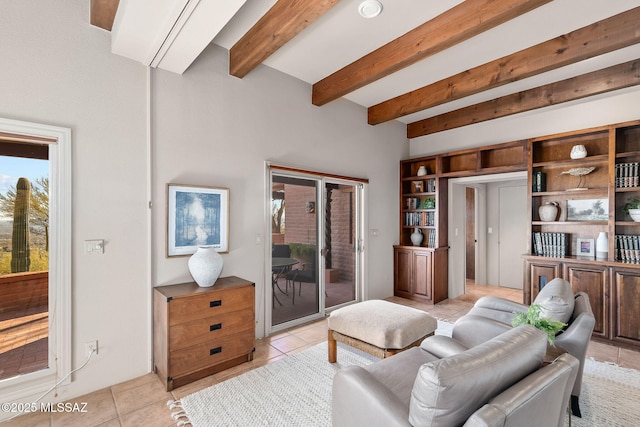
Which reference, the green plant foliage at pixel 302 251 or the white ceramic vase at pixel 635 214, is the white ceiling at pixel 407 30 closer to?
the white ceramic vase at pixel 635 214

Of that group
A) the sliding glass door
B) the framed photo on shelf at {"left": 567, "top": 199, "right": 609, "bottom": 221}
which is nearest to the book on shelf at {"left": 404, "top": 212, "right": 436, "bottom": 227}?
the sliding glass door

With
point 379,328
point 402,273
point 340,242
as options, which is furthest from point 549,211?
point 379,328

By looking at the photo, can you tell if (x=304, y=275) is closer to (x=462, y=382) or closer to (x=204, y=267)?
(x=204, y=267)

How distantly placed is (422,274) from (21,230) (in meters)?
4.84

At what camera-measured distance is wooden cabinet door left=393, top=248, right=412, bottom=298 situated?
513cm

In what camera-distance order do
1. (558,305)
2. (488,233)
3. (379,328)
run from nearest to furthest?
(558,305), (379,328), (488,233)

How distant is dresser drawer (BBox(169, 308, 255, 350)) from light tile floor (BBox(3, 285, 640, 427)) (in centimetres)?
35

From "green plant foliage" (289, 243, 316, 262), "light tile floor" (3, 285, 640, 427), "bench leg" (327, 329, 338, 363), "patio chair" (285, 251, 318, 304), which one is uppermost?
"green plant foliage" (289, 243, 316, 262)

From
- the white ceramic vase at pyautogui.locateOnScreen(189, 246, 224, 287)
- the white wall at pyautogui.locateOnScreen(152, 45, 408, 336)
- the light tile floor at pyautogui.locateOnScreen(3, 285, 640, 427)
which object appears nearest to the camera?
the light tile floor at pyautogui.locateOnScreen(3, 285, 640, 427)

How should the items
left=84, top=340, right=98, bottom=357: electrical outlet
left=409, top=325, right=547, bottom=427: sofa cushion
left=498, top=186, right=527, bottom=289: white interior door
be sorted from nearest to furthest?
left=409, top=325, right=547, bottom=427: sofa cushion → left=84, top=340, right=98, bottom=357: electrical outlet → left=498, top=186, right=527, bottom=289: white interior door

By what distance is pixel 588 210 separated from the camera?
12.5 ft

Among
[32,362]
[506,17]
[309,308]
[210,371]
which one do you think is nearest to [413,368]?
[210,371]

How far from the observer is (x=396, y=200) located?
5355 millimetres

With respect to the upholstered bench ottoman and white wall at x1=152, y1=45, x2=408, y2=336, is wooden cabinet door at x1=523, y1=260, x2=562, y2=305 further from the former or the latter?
white wall at x1=152, y1=45, x2=408, y2=336
